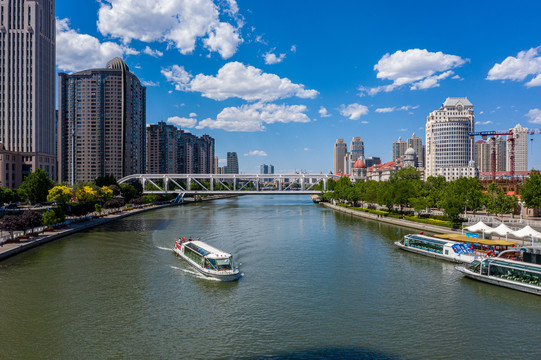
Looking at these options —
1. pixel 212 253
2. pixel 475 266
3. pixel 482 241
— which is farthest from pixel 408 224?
pixel 212 253

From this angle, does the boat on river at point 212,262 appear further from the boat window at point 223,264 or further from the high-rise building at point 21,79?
the high-rise building at point 21,79

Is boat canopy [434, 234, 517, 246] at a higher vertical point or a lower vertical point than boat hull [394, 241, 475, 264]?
higher

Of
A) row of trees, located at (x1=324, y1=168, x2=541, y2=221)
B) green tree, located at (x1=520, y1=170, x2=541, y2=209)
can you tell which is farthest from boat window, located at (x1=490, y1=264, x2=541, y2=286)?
green tree, located at (x1=520, y1=170, x2=541, y2=209)

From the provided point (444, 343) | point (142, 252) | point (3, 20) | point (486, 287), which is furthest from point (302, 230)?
point (3, 20)

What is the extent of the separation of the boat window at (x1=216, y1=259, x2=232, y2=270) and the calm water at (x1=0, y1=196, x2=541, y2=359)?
205 cm

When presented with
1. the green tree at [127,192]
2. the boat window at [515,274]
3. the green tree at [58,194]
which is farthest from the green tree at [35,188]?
the boat window at [515,274]

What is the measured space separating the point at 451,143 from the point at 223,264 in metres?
166

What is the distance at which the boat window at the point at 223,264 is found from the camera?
3244 cm

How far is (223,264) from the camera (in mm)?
32594

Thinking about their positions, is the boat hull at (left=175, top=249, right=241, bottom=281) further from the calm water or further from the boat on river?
the calm water

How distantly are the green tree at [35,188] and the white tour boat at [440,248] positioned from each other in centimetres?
7551

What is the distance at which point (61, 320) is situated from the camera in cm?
2317

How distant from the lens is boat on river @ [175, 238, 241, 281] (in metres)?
31.6

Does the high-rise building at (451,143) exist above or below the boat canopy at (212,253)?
above
